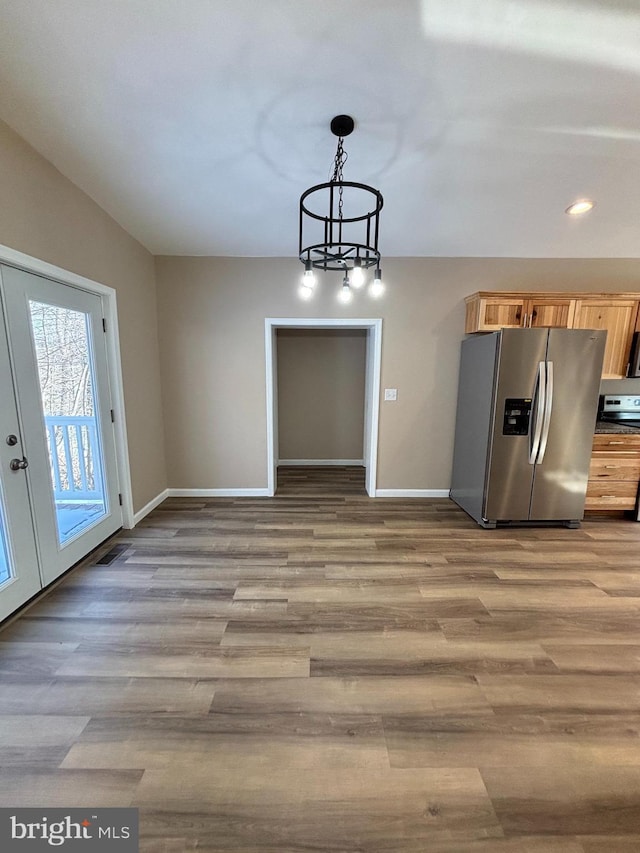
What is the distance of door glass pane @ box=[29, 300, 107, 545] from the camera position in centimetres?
238

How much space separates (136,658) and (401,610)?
157cm

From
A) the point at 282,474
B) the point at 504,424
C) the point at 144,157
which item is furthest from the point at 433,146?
the point at 282,474

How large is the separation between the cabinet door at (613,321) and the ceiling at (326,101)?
759 millimetres

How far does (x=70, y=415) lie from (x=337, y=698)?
268 centimetres

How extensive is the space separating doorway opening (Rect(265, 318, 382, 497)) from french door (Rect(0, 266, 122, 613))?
163 centimetres

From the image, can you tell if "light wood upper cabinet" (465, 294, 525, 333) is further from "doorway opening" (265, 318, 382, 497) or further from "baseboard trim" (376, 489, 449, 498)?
"baseboard trim" (376, 489, 449, 498)

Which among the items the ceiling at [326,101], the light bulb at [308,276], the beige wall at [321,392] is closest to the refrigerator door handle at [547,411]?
the ceiling at [326,101]

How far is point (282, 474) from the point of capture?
16.9 ft

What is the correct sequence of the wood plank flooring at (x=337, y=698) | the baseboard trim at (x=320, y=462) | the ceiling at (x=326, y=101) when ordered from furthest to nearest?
the baseboard trim at (x=320, y=462) → the ceiling at (x=326, y=101) → the wood plank flooring at (x=337, y=698)

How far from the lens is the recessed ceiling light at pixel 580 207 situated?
9.54 ft

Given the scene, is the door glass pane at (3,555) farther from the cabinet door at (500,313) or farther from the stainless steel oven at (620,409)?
the stainless steel oven at (620,409)

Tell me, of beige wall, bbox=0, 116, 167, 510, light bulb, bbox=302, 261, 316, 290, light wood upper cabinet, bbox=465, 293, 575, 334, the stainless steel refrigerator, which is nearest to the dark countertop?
the stainless steel refrigerator

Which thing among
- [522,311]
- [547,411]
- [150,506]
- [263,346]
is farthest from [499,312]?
[150,506]

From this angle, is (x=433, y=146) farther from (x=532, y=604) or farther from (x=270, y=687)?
(x=270, y=687)
